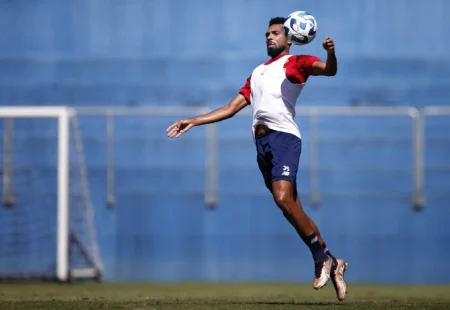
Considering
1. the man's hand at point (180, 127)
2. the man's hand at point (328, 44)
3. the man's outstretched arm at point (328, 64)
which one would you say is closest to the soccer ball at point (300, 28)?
the man's outstretched arm at point (328, 64)

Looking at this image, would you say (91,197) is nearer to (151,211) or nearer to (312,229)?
(151,211)

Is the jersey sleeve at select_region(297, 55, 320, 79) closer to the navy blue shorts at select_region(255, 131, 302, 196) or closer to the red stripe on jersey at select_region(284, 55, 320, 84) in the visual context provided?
the red stripe on jersey at select_region(284, 55, 320, 84)

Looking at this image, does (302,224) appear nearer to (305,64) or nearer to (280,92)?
(280,92)

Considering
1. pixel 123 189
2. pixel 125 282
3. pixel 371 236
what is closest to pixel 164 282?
pixel 125 282

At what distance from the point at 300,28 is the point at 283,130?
Result: 769 mm

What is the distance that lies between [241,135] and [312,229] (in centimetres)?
683

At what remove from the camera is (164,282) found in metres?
13.9

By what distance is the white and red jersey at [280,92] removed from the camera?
8.02 meters

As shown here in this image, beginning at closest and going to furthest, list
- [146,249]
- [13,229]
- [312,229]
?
[312,229] → [13,229] → [146,249]

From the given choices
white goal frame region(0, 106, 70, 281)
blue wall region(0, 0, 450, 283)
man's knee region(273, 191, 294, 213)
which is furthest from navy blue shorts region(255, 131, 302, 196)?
blue wall region(0, 0, 450, 283)

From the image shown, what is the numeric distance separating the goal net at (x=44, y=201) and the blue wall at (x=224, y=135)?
0.07 m

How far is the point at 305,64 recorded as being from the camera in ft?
26.0

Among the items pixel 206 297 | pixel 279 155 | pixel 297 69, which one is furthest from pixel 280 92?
pixel 206 297

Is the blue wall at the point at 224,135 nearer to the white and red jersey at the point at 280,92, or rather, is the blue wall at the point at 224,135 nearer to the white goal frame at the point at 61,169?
the white goal frame at the point at 61,169
